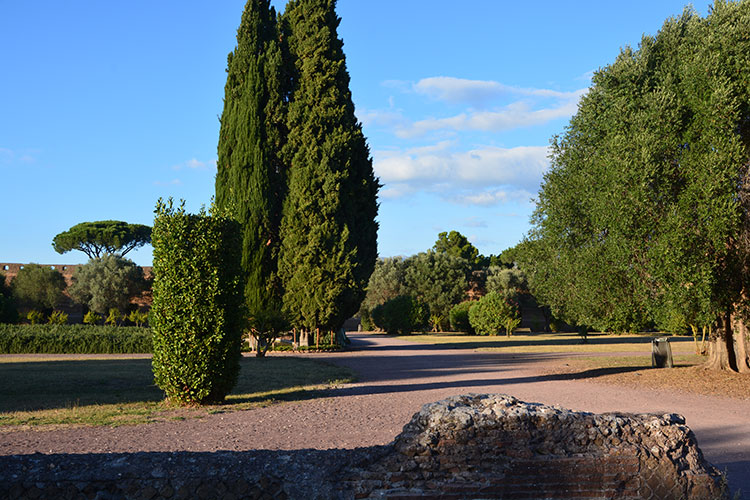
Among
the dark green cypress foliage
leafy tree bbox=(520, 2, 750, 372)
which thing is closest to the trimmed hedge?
the dark green cypress foliage

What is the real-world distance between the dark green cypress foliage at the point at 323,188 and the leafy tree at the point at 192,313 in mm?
14647

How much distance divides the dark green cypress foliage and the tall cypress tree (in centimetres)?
80

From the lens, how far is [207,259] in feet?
34.9

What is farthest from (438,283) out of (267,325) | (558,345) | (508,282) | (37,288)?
(37,288)

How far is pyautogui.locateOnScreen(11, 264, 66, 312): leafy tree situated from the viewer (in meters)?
49.9

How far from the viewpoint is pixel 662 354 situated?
17.4 metres

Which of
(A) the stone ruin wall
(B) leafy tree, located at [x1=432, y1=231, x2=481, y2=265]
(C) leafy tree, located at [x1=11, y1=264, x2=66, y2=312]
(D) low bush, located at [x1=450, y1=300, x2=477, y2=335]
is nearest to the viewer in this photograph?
(A) the stone ruin wall

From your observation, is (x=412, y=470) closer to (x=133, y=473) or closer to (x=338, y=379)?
(x=133, y=473)

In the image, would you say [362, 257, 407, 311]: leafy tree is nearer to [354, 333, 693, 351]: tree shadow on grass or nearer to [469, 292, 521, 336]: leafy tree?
[469, 292, 521, 336]: leafy tree

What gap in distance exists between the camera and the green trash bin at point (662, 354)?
56.5ft

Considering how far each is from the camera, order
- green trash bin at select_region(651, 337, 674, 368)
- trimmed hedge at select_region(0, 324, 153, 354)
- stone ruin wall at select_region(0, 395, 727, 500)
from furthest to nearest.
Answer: trimmed hedge at select_region(0, 324, 153, 354), green trash bin at select_region(651, 337, 674, 368), stone ruin wall at select_region(0, 395, 727, 500)

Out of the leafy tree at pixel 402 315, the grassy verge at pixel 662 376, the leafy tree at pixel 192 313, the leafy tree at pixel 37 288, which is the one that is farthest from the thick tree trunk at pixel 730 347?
the leafy tree at pixel 37 288

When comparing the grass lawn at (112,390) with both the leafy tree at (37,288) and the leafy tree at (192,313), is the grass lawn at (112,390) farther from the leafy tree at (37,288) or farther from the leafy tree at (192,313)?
the leafy tree at (37,288)

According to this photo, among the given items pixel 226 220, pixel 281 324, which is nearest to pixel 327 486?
pixel 226 220
